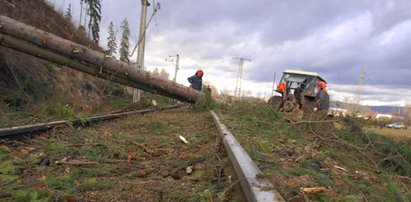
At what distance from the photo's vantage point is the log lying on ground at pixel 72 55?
8.29 meters

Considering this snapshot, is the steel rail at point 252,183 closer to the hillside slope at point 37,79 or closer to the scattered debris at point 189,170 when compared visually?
the scattered debris at point 189,170

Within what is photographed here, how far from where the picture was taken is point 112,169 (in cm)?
394

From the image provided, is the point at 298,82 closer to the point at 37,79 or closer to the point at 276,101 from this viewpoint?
the point at 276,101

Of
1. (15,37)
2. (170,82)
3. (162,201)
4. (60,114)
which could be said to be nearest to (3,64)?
(15,37)

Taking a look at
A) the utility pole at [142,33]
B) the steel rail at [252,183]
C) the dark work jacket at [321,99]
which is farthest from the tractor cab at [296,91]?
the steel rail at [252,183]

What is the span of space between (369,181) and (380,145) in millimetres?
3237

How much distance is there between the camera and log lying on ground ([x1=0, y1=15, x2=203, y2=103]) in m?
8.29

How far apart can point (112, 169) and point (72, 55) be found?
5.92m

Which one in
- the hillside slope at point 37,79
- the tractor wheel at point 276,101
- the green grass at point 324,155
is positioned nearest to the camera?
the green grass at point 324,155

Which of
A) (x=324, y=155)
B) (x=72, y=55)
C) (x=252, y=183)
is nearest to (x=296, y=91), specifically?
(x=72, y=55)

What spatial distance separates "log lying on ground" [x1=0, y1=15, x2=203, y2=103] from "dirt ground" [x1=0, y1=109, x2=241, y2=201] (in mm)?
3497

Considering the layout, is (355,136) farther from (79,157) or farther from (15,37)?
(15,37)

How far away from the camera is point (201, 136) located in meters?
6.46

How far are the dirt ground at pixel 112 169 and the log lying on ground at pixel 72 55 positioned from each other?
11.5 feet
